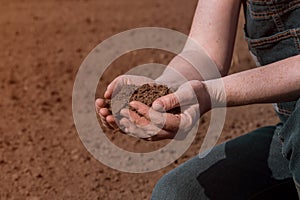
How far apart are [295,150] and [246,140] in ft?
1.14

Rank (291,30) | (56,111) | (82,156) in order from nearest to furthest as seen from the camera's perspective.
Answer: (291,30), (82,156), (56,111)

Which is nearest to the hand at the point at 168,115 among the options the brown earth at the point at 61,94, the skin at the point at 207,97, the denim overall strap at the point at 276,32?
the skin at the point at 207,97

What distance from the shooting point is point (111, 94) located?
1.37 m

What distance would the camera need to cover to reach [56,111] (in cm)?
278

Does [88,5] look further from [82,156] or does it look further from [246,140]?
[246,140]

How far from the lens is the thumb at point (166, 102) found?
49.9 inches

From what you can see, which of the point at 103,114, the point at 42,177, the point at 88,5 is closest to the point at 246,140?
the point at 103,114

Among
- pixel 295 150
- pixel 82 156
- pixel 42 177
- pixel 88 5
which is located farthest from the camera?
pixel 88 5

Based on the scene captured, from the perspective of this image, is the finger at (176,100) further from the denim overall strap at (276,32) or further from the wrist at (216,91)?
the denim overall strap at (276,32)

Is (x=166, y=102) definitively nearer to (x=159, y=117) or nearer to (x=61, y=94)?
(x=159, y=117)

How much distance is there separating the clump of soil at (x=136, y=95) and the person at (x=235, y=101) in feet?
0.05

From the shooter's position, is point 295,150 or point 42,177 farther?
point 42,177

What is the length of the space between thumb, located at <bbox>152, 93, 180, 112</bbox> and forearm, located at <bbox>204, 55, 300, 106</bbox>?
9 cm

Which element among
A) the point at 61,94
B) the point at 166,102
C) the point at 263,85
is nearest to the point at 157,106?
the point at 166,102
